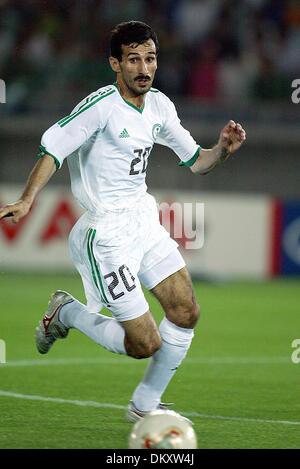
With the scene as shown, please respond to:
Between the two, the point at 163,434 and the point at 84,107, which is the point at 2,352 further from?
the point at 163,434

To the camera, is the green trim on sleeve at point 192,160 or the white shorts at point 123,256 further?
the green trim on sleeve at point 192,160

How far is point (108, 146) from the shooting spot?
6238 millimetres

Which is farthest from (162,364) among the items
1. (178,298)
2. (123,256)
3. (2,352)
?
(2,352)

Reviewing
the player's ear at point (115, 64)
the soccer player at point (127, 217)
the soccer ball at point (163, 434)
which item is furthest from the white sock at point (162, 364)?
the player's ear at point (115, 64)

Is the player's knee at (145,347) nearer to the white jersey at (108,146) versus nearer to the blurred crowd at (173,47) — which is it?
the white jersey at (108,146)

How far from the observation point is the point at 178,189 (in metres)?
18.3

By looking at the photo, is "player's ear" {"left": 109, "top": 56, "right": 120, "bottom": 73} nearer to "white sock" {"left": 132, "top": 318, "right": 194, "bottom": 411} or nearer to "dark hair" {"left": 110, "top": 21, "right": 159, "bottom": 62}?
"dark hair" {"left": 110, "top": 21, "right": 159, "bottom": 62}

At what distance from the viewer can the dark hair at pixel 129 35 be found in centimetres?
622

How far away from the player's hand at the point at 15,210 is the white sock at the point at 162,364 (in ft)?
4.39

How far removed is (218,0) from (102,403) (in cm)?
1197

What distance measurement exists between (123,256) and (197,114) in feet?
37.6

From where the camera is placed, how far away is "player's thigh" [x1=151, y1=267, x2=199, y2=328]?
21.0 feet

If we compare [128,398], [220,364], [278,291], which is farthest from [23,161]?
[128,398]

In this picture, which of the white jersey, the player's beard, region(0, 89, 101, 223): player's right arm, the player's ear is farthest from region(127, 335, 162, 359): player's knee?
the player's ear
